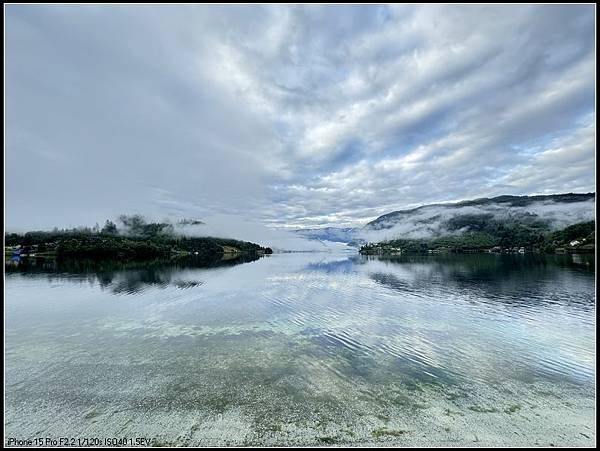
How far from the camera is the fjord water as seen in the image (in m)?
12.1

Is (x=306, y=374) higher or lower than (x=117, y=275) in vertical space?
lower

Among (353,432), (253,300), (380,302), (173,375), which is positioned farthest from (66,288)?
(353,432)

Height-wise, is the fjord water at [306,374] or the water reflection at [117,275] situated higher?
the water reflection at [117,275]

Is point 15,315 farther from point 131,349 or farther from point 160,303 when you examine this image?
point 131,349

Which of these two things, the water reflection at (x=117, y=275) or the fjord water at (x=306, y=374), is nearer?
the fjord water at (x=306, y=374)

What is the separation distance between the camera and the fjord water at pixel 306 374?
12.1 meters

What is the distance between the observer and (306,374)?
Answer: 695 inches

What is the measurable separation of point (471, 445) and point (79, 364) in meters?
23.4

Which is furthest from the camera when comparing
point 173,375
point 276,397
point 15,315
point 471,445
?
point 15,315

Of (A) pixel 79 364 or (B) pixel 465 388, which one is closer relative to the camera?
(B) pixel 465 388

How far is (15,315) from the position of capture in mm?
34406

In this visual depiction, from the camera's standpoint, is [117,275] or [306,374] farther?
[117,275]

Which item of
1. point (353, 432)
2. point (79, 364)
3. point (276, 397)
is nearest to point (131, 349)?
point (79, 364)

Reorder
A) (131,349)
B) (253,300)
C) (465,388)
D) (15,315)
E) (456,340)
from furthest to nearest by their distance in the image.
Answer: (253,300) → (15,315) → (456,340) → (131,349) → (465,388)
